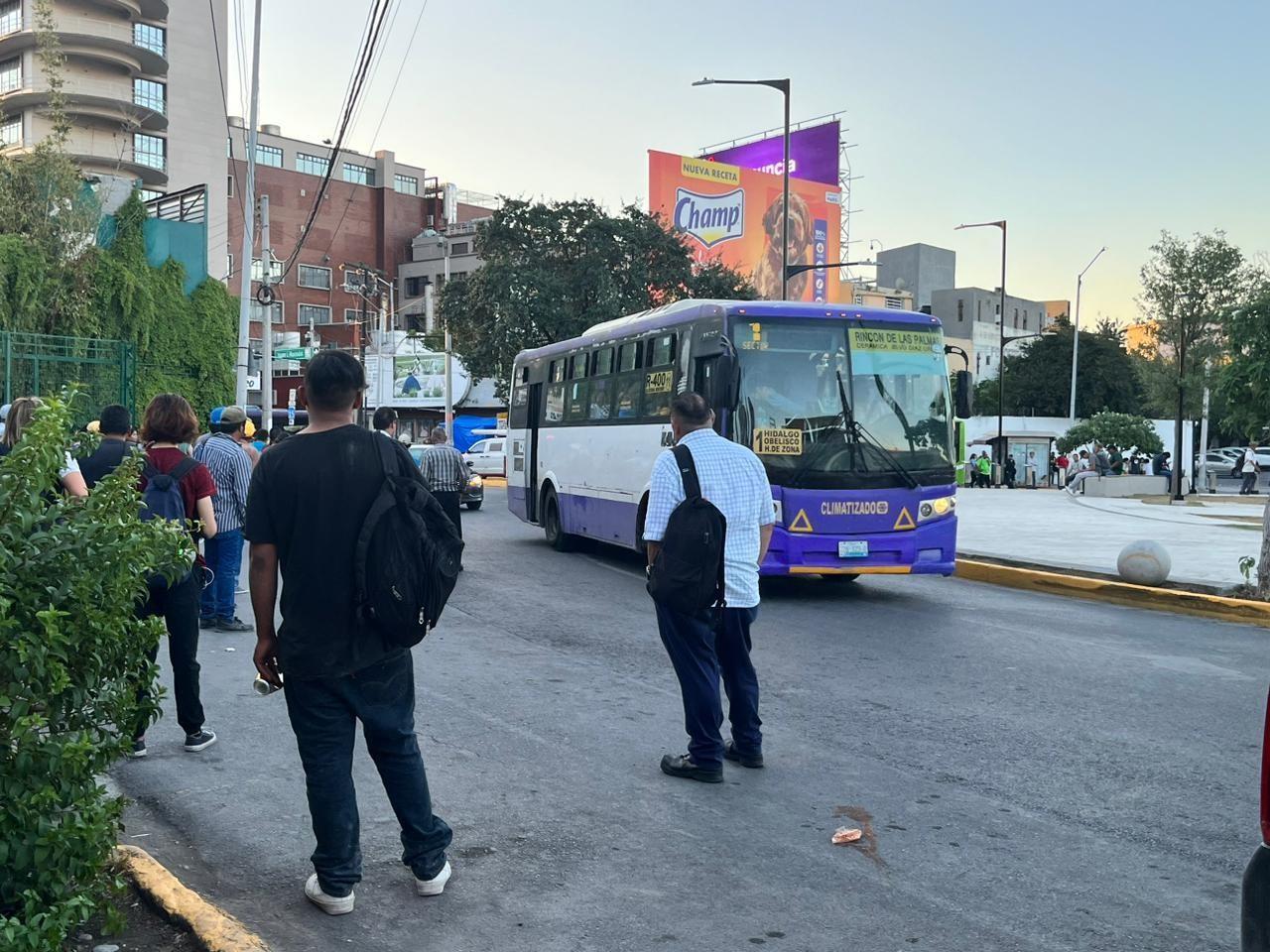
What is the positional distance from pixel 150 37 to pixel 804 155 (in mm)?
40325

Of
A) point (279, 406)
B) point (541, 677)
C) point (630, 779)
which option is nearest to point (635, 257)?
point (541, 677)

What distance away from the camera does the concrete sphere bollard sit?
41.5ft

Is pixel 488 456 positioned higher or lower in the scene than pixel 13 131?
lower

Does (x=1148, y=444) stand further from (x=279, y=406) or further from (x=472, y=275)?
(x=279, y=406)

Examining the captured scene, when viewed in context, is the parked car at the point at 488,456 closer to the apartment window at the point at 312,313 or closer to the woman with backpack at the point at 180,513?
the woman with backpack at the point at 180,513

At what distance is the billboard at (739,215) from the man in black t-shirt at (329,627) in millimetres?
60274

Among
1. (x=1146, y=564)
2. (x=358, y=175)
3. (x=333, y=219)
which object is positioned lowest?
(x=1146, y=564)

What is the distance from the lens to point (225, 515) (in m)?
9.48

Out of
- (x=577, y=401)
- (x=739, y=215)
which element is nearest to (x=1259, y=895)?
(x=577, y=401)

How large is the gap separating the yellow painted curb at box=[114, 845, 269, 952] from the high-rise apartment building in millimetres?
56708

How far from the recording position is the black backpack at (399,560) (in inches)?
154

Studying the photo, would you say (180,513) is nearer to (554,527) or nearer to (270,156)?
(554,527)

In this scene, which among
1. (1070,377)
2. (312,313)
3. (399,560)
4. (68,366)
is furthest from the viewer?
(312,313)

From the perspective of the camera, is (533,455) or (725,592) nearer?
(725,592)
